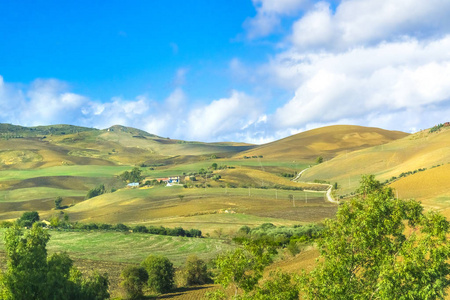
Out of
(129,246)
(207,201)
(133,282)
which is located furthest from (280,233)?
(207,201)

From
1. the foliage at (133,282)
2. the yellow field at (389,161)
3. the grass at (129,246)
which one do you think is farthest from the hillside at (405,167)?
the foliage at (133,282)

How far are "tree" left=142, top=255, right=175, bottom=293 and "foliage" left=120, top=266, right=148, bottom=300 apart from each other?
906mm

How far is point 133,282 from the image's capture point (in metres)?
45.4

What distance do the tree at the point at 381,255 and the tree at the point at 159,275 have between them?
31.9m

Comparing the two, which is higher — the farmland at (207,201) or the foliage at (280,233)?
the farmland at (207,201)

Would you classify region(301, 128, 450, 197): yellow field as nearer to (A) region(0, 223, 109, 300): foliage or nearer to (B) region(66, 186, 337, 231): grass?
(B) region(66, 186, 337, 231): grass

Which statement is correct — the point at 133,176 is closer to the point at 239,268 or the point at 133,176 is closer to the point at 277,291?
the point at 239,268

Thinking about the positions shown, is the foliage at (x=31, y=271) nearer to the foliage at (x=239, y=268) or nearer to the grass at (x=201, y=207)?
the foliage at (x=239, y=268)

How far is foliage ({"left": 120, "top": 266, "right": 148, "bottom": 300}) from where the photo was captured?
44.8 meters

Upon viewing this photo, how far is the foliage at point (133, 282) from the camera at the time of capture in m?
44.8

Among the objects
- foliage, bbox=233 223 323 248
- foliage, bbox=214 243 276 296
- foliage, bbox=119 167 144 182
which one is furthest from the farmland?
foliage, bbox=214 243 276 296

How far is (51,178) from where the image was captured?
643 feet

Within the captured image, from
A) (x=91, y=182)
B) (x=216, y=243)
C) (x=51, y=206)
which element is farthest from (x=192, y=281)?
(x=91, y=182)

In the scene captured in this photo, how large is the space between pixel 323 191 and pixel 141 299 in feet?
343
